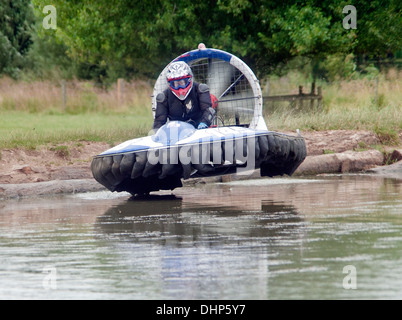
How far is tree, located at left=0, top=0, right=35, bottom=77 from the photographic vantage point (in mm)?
33844

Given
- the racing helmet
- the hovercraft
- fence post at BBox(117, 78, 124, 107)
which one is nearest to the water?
the hovercraft

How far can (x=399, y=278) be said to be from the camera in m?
5.66

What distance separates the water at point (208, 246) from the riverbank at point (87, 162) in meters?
0.72

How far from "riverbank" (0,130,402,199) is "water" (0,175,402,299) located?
722 millimetres

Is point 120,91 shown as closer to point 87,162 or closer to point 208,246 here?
point 87,162

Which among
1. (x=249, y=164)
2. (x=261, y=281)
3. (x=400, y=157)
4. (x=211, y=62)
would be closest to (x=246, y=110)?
(x=211, y=62)

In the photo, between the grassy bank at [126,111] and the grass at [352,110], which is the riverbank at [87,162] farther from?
the grass at [352,110]

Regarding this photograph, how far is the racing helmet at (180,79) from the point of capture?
36.0ft

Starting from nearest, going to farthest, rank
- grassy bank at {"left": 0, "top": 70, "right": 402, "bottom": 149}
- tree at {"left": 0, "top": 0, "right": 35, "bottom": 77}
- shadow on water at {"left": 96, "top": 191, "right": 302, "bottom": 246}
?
shadow on water at {"left": 96, "top": 191, "right": 302, "bottom": 246} → grassy bank at {"left": 0, "top": 70, "right": 402, "bottom": 149} → tree at {"left": 0, "top": 0, "right": 35, "bottom": 77}

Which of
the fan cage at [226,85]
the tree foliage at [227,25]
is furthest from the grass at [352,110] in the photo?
the fan cage at [226,85]

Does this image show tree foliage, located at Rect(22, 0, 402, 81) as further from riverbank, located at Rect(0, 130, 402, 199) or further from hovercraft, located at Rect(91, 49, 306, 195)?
hovercraft, located at Rect(91, 49, 306, 195)

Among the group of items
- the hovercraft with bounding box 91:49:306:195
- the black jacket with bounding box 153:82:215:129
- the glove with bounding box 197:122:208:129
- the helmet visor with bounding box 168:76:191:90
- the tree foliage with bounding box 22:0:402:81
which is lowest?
the hovercraft with bounding box 91:49:306:195

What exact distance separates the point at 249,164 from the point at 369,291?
5.09 metres
